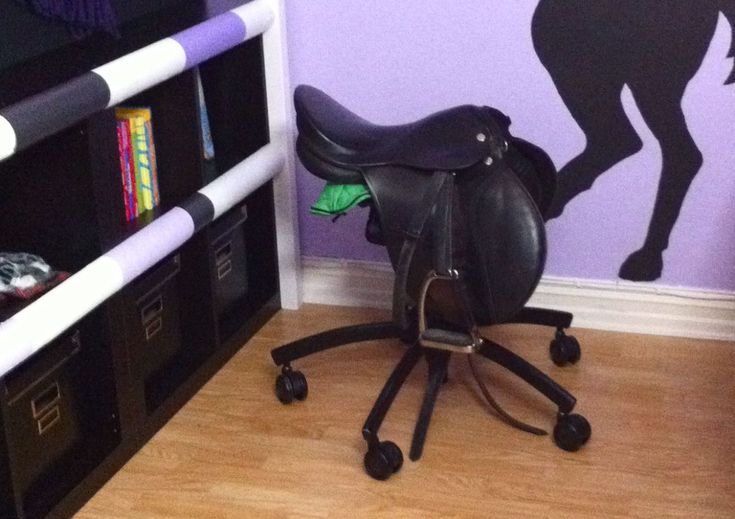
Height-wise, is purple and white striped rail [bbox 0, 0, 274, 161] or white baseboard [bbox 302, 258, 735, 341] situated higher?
purple and white striped rail [bbox 0, 0, 274, 161]

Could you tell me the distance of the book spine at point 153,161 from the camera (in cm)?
220

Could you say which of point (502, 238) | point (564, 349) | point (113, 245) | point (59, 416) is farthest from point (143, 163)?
point (564, 349)

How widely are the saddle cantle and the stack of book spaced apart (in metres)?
0.37

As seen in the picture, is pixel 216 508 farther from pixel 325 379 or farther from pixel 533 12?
Result: pixel 533 12

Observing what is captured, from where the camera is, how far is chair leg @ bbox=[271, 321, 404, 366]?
233 cm

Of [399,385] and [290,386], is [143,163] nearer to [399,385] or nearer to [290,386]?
[290,386]

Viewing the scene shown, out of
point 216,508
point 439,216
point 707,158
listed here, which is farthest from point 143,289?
point 707,158

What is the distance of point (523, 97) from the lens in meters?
2.47

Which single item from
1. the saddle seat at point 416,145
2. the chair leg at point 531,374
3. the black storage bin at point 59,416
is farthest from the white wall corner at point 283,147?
the black storage bin at point 59,416

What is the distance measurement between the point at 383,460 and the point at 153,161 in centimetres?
81

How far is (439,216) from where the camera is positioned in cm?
199

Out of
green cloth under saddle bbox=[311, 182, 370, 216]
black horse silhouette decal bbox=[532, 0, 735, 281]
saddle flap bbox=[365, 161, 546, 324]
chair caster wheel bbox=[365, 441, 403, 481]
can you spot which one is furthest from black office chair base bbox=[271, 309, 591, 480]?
black horse silhouette decal bbox=[532, 0, 735, 281]

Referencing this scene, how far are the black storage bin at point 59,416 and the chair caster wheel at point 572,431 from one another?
0.90m

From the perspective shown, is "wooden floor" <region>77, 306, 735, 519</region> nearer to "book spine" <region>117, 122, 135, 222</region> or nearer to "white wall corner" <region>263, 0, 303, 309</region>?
"white wall corner" <region>263, 0, 303, 309</region>
